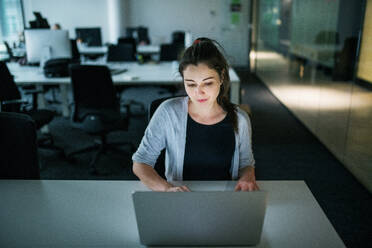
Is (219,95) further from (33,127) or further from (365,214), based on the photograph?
(365,214)

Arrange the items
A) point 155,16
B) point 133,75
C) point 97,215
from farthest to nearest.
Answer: point 155,16, point 133,75, point 97,215

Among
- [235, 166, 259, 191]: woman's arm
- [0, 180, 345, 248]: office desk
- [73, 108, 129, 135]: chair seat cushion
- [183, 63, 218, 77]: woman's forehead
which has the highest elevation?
[183, 63, 218, 77]: woman's forehead

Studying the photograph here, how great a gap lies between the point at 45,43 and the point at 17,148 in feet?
10.2

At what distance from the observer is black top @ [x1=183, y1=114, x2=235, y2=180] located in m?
1.59

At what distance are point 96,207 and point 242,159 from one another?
2.27 feet

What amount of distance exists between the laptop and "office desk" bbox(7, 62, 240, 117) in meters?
2.77

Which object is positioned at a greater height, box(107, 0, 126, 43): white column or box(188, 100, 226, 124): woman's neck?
box(107, 0, 126, 43): white column

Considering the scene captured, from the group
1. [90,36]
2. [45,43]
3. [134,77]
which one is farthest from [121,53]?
[90,36]

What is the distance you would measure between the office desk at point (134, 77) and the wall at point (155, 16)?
186 inches

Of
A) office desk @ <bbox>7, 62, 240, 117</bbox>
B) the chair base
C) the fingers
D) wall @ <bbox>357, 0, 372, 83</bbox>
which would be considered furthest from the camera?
office desk @ <bbox>7, 62, 240, 117</bbox>

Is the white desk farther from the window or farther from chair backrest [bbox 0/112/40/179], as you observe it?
chair backrest [bbox 0/112/40/179]

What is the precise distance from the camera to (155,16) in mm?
9656

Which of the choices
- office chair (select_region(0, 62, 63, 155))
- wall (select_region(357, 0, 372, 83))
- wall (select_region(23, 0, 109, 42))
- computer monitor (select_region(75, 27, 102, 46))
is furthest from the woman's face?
wall (select_region(23, 0, 109, 42))

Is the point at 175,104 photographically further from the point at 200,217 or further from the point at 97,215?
the point at 200,217
